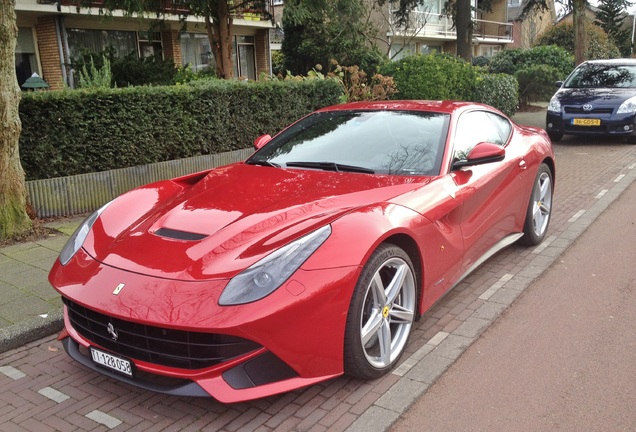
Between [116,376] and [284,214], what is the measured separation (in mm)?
1226

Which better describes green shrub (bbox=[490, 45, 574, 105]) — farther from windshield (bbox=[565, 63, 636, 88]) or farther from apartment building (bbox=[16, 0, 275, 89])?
apartment building (bbox=[16, 0, 275, 89])

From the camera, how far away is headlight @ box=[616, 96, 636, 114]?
11.9 m

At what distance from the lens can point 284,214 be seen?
3.35m

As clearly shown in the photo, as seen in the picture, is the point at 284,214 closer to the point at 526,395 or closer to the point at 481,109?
the point at 526,395

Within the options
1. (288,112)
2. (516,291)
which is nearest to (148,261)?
(516,291)

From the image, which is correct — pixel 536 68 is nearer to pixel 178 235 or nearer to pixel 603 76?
A: pixel 603 76

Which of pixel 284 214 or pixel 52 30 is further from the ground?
pixel 52 30

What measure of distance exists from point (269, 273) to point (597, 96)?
11.6m

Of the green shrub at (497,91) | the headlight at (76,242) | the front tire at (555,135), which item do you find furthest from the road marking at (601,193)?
the headlight at (76,242)

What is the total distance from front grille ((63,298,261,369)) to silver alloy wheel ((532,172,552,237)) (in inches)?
148

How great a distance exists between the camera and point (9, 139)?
5895 millimetres

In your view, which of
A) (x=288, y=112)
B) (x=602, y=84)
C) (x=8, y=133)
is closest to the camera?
(x=8, y=133)

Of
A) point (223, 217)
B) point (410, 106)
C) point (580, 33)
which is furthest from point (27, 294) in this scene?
point (580, 33)

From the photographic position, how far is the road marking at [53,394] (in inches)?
129
